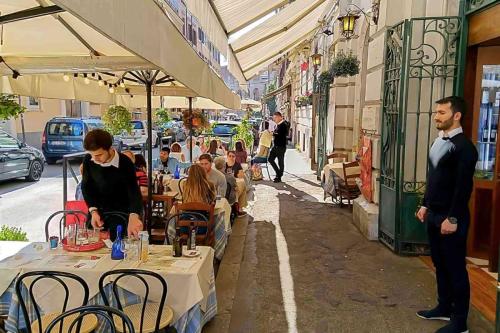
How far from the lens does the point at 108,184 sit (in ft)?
13.2

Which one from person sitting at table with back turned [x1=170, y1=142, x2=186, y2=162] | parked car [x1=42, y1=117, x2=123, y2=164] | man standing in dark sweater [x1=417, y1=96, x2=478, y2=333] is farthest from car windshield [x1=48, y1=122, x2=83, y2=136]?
man standing in dark sweater [x1=417, y1=96, x2=478, y2=333]

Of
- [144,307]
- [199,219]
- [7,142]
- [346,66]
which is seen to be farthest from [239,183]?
[7,142]

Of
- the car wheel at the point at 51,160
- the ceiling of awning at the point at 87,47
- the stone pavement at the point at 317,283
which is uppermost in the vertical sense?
the ceiling of awning at the point at 87,47

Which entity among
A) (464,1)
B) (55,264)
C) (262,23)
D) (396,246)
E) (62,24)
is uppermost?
(262,23)

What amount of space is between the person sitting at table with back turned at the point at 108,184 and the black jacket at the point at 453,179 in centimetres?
259

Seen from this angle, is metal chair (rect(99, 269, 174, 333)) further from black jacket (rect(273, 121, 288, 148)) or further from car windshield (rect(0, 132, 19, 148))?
car windshield (rect(0, 132, 19, 148))

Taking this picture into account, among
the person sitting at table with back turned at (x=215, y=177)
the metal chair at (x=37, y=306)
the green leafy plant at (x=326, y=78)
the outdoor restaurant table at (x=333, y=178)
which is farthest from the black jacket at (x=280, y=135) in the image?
the metal chair at (x=37, y=306)

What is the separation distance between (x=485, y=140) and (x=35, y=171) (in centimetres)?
1191

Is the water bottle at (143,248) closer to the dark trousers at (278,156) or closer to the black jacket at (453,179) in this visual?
the black jacket at (453,179)

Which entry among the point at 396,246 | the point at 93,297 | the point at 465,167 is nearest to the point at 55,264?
the point at 93,297

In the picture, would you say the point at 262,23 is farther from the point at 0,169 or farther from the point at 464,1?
the point at 0,169

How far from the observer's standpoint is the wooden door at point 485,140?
4.94 m

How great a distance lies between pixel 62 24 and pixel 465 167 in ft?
12.1

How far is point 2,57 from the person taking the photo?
4.07m
